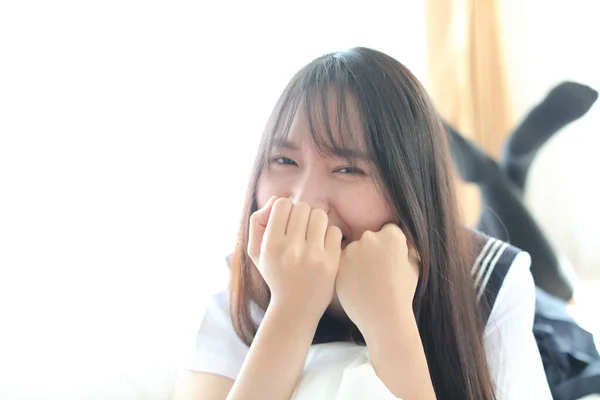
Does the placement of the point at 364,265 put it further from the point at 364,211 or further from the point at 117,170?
the point at 117,170

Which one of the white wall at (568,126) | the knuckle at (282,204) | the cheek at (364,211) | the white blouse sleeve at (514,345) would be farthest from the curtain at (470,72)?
the knuckle at (282,204)

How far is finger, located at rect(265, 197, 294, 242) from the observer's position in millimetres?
619

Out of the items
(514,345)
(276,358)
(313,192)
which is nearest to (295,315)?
(276,358)

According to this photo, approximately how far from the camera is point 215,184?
93cm

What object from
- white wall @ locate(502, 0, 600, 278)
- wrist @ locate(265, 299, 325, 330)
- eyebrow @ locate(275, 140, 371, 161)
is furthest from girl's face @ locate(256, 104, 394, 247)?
white wall @ locate(502, 0, 600, 278)

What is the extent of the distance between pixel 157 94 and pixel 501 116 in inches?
38.6

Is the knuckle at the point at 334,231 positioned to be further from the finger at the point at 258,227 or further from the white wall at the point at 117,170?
the white wall at the point at 117,170

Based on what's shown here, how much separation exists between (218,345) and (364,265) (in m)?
0.28

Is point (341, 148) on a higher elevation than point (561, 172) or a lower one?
higher

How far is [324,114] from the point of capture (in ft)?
2.15

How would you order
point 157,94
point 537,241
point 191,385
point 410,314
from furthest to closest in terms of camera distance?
1. point 537,241
2. point 157,94
3. point 191,385
4. point 410,314

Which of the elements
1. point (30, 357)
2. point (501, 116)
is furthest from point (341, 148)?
point (501, 116)

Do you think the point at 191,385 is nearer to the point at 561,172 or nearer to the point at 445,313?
the point at 445,313

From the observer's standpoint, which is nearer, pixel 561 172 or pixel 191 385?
pixel 191 385
